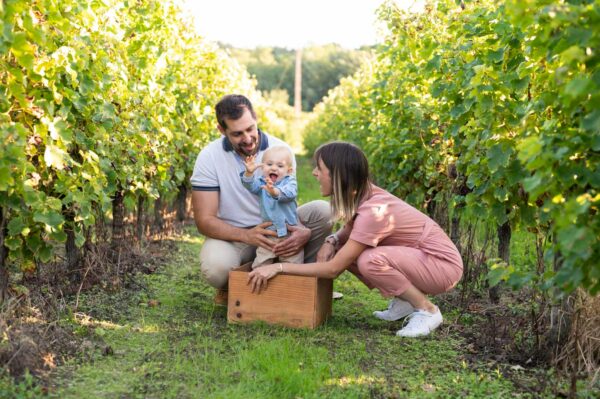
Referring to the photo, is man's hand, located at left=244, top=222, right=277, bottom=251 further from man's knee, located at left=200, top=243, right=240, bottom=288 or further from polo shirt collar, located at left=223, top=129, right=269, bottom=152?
polo shirt collar, located at left=223, top=129, right=269, bottom=152

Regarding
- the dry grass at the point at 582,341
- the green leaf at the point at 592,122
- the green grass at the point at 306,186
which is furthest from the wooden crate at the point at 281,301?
the green grass at the point at 306,186

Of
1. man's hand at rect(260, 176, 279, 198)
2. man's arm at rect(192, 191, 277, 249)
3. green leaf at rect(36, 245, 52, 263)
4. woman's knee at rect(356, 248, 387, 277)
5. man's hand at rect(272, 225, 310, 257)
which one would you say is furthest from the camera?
man's arm at rect(192, 191, 277, 249)

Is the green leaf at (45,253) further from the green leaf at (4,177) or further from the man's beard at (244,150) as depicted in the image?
the man's beard at (244,150)

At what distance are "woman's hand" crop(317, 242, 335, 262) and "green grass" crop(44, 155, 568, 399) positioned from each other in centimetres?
41

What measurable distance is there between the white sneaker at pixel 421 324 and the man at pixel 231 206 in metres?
0.83

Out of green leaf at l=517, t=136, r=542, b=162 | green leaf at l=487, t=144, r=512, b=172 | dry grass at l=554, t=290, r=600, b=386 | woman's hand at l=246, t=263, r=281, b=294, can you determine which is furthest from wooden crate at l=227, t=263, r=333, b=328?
green leaf at l=517, t=136, r=542, b=162

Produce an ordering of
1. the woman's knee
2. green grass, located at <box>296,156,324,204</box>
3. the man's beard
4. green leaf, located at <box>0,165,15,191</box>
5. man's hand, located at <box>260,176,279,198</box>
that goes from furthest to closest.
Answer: green grass, located at <box>296,156,324,204</box>, the man's beard, man's hand, located at <box>260,176,279,198</box>, the woman's knee, green leaf, located at <box>0,165,15,191</box>

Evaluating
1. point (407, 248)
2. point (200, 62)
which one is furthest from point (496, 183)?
point (200, 62)

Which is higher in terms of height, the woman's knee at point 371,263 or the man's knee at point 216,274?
the woman's knee at point 371,263

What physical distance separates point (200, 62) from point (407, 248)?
18.0ft

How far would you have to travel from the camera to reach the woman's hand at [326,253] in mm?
4320

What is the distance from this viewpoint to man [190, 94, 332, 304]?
14.9ft

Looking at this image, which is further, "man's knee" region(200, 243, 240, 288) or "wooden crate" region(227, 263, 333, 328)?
"man's knee" region(200, 243, 240, 288)

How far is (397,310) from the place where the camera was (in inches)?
178
